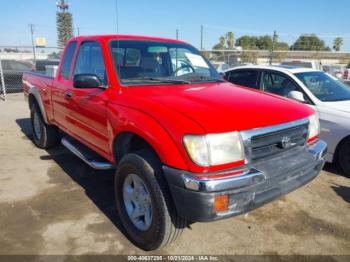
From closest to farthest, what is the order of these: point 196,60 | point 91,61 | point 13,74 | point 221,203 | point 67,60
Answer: point 221,203 < point 91,61 < point 196,60 < point 67,60 < point 13,74

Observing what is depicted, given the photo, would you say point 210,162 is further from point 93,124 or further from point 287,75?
point 287,75

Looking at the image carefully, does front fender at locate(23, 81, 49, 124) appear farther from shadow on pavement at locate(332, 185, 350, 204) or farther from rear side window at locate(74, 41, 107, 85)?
shadow on pavement at locate(332, 185, 350, 204)

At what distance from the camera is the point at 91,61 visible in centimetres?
Answer: 396

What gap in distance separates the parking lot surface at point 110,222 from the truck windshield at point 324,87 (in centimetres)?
121

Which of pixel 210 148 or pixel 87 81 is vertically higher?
pixel 87 81

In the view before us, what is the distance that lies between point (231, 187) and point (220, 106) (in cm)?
75

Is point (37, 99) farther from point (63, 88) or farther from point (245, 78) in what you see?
point (245, 78)

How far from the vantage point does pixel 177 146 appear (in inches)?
96.1

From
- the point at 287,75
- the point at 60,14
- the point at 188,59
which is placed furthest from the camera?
the point at 60,14

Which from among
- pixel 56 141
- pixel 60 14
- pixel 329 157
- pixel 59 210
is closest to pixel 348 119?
pixel 329 157

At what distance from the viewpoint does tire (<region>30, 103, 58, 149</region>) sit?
578 cm

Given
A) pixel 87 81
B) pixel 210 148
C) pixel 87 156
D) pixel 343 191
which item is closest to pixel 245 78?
pixel 343 191

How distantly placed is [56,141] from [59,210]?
8.41 feet

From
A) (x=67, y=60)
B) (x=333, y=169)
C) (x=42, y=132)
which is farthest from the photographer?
(x=42, y=132)
